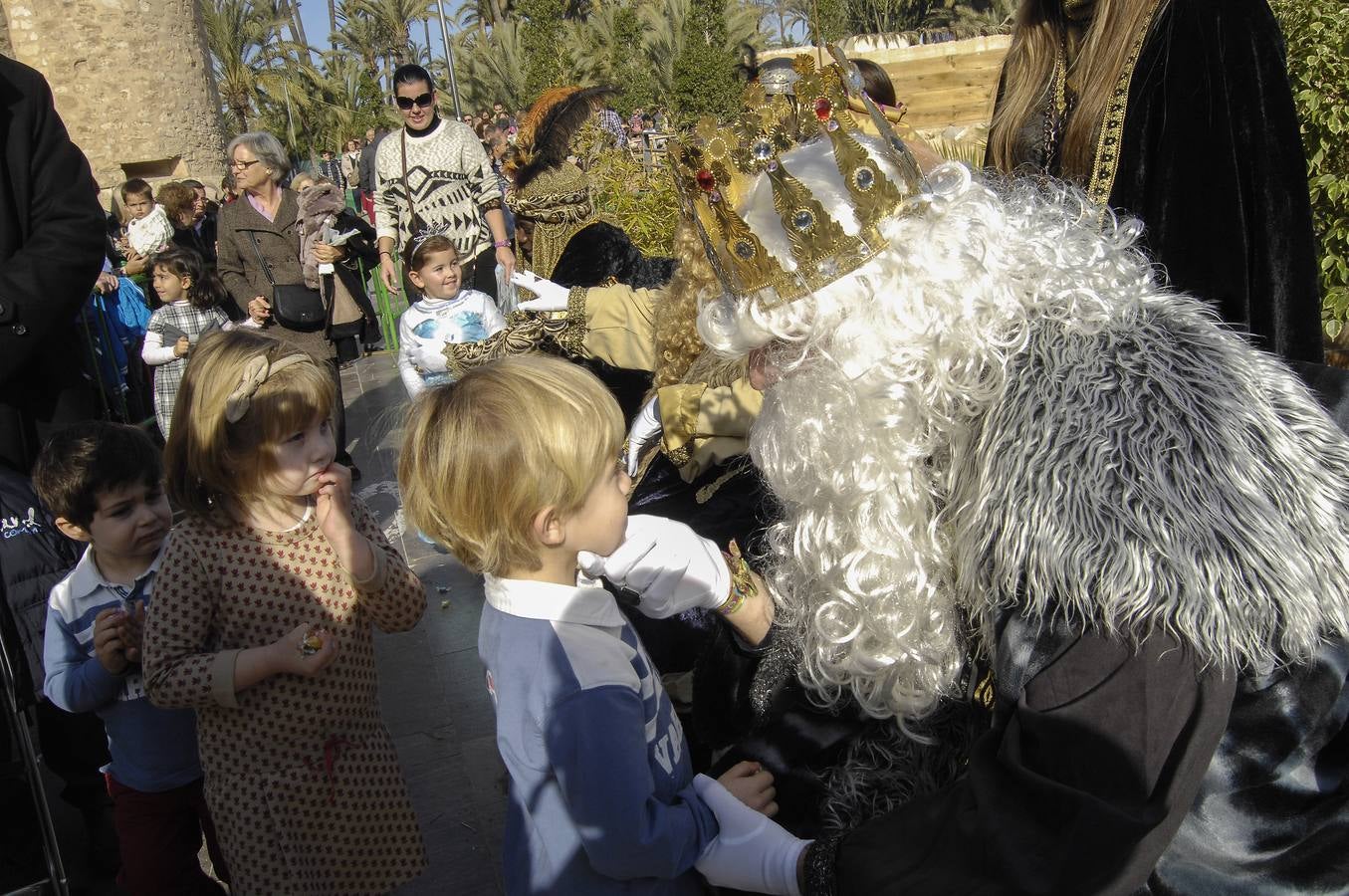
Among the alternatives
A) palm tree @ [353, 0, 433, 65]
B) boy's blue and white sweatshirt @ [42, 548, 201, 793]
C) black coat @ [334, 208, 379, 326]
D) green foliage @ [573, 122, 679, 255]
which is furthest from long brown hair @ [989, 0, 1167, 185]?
palm tree @ [353, 0, 433, 65]

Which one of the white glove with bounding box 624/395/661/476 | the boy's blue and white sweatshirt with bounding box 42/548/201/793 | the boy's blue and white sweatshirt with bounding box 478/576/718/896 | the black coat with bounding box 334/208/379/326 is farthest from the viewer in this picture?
the black coat with bounding box 334/208/379/326

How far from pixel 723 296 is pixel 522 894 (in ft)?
3.36

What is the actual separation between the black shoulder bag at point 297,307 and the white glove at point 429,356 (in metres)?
1.32

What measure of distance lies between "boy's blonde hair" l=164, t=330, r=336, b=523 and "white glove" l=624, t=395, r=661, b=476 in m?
0.91

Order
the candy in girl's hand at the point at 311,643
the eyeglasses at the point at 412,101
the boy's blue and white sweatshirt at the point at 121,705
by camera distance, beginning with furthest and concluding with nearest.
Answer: the eyeglasses at the point at 412,101
the boy's blue and white sweatshirt at the point at 121,705
the candy in girl's hand at the point at 311,643

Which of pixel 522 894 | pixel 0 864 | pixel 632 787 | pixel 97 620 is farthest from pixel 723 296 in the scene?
pixel 0 864

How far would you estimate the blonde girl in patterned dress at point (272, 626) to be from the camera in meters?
1.91

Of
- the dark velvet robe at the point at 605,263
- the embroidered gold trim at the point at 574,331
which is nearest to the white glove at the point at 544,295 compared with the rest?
the embroidered gold trim at the point at 574,331

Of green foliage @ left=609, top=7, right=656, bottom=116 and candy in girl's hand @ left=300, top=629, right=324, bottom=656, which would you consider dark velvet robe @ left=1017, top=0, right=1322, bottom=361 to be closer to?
candy in girl's hand @ left=300, top=629, right=324, bottom=656

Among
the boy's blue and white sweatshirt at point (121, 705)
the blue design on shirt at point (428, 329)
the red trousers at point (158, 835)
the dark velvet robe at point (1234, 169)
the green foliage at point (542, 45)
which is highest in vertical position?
the green foliage at point (542, 45)

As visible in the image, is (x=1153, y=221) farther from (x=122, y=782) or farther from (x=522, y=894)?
(x=122, y=782)

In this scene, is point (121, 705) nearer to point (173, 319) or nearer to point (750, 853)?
point (750, 853)

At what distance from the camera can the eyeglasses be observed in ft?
18.0

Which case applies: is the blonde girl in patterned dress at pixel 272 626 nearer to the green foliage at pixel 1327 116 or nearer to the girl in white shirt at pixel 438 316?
the girl in white shirt at pixel 438 316
